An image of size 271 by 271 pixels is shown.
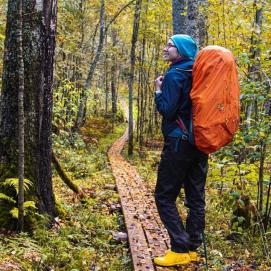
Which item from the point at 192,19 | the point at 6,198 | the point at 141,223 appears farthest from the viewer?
the point at 192,19

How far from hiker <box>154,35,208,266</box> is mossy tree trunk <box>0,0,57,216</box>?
6.33ft

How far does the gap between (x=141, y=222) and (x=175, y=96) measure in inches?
125

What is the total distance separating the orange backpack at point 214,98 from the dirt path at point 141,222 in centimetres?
185

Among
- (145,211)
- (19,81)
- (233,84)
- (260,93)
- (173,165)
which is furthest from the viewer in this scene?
(145,211)

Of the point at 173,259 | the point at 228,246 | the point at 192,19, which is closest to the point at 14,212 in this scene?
the point at 173,259

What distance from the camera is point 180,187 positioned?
15.9 feet

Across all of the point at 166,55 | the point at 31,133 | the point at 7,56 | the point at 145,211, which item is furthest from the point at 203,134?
the point at 145,211

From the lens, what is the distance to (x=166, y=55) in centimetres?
478

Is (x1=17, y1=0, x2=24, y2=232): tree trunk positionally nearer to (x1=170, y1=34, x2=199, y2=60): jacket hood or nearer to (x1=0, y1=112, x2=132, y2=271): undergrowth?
(x1=0, y1=112, x2=132, y2=271): undergrowth

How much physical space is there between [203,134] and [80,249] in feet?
8.30

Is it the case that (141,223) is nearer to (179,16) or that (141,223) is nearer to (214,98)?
(214,98)

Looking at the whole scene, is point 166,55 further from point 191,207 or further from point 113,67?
point 113,67

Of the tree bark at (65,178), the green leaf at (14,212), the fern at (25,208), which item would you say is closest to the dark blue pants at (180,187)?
the fern at (25,208)

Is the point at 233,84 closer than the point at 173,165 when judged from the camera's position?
Yes
